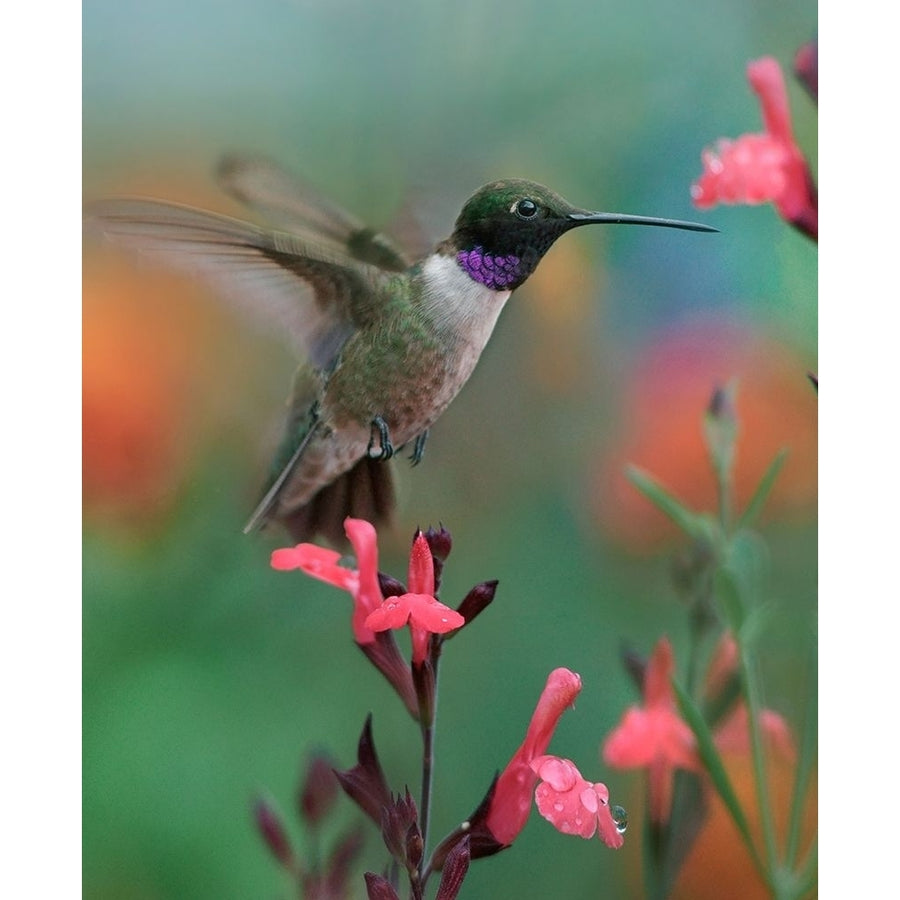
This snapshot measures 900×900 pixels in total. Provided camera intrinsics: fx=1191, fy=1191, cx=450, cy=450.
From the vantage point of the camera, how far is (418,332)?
117 centimetres

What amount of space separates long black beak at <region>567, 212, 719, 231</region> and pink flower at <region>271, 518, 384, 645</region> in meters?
0.40

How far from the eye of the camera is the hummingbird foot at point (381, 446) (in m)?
1.20

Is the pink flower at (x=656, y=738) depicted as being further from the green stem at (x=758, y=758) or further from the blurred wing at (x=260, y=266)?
the blurred wing at (x=260, y=266)

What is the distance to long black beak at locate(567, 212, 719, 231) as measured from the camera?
1219mm

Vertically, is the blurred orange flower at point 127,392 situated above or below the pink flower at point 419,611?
above

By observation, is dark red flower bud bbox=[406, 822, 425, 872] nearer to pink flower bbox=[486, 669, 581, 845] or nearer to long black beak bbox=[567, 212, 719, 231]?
pink flower bbox=[486, 669, 581, 845]

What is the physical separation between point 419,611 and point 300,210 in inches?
17.7

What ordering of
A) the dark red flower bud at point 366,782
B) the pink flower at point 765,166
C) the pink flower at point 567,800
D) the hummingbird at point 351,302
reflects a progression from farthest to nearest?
1. the pink flower at point 765,166
2. the hummingbird at point 351,302
3. the dark red flower bud at point 366,782
4. the pink flower at point 567,800

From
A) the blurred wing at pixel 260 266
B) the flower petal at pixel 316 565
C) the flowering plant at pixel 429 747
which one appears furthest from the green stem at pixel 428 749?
the blurred wing at pixel 260 266

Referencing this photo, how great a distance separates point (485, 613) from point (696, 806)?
351 mm

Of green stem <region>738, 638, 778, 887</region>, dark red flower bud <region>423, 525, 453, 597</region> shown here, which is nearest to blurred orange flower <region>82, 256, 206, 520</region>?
dark red flower bud <region>423, 525, 453, 597</region>

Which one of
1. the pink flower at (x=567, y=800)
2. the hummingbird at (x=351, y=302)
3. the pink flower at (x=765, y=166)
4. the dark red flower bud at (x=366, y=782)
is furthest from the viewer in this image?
the pink flower at (x=765, y=166)

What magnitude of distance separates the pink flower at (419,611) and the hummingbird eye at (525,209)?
378 mm

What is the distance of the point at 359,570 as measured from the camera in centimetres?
106
